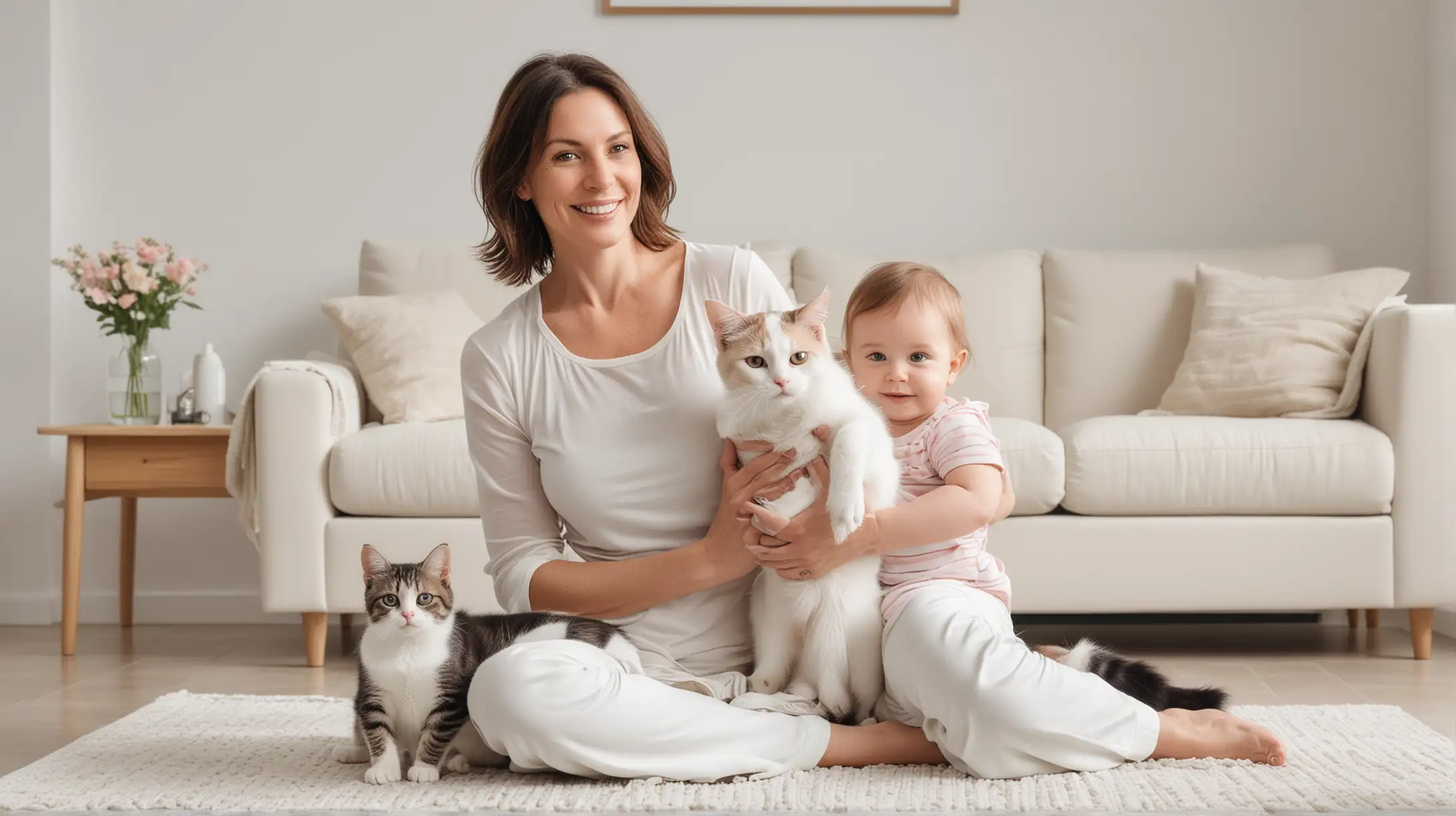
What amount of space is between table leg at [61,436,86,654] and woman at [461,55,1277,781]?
1886mm

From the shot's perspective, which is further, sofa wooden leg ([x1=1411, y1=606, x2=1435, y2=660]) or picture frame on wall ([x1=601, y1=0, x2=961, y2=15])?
picture frame on wall ([x1=601, y1=0, x2=961, y2=15])

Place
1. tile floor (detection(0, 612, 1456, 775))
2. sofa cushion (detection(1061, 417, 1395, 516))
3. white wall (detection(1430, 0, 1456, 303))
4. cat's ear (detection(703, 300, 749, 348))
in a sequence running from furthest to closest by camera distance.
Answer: white wall (detection(1430, 0, 1456, 303))
sofa cushion (detection(1061, 417, 1395, 516))
tile floor (detection(0, 612, 1456, 775))
cat's ear (detection(703, 300, 749, 348))

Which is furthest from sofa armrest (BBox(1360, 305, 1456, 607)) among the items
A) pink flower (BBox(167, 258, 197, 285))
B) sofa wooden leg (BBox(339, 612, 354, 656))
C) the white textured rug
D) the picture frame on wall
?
pink flower (BBox(167, 258, 197, 285))

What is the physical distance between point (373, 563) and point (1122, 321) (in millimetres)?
2451

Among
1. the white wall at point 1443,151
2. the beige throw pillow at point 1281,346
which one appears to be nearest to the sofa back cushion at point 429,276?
the beige throw pillow at point 1281,346

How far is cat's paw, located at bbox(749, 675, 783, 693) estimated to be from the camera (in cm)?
170

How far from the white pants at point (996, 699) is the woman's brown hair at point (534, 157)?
690 millimetres

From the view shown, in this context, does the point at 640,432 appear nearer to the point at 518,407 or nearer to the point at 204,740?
the point at 518,407

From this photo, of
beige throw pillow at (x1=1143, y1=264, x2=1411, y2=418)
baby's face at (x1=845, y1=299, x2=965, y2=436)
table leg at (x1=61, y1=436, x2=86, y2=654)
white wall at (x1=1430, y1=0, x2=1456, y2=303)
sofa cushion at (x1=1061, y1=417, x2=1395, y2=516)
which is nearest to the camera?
baby's face at (x1=845, y1=299, x2=965, y2=436)

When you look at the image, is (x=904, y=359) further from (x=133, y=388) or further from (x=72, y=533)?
(x=133, y=388)

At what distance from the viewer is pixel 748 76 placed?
3945mm

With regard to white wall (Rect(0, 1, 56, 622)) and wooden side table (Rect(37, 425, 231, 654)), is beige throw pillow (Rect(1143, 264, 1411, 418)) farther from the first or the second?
white wall (Rect(0, 1, 56, 622))

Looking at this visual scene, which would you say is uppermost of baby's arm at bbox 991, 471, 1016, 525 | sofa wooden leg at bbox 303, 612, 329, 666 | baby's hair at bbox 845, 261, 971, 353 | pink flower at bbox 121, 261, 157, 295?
pink flower at bbox 121, 261, 157, 295

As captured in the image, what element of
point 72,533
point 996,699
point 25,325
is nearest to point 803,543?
point 996,699
